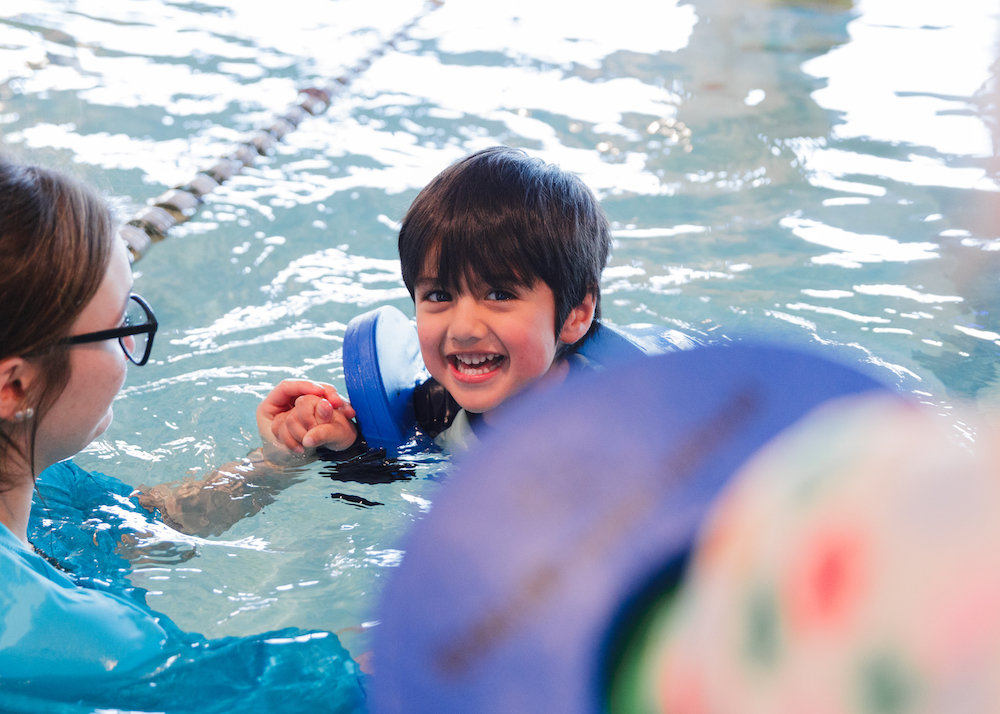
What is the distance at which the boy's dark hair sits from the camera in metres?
2.14

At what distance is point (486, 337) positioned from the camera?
7.03 feet

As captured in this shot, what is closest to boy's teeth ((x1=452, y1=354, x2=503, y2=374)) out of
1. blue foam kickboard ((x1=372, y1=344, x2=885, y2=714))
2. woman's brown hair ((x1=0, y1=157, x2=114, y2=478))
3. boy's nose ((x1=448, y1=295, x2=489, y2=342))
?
boy's nose ((x1=448, y1=295, x2=489, y2=342))

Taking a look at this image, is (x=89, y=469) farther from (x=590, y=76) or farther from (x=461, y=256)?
(x=590, y=76)

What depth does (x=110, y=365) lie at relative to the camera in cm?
169

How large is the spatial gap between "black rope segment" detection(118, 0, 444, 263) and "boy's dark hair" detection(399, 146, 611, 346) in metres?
2.29

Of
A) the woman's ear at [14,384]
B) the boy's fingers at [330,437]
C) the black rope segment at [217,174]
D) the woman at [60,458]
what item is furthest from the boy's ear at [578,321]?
the black rope segment at [217,174]

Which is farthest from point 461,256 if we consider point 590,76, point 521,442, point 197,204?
point 590,76

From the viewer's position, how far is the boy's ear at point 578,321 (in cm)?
231

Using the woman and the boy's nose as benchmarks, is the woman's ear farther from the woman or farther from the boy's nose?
the boy's nose

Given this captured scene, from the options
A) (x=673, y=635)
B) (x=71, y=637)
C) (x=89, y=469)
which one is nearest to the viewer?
(x=673, y=635)

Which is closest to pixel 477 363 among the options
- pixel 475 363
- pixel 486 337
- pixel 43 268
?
pixel 475 363

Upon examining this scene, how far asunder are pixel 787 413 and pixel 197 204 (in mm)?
4230

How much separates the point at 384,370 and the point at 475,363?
34 centimetres

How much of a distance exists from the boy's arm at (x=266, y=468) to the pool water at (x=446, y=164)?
2.6 inches
